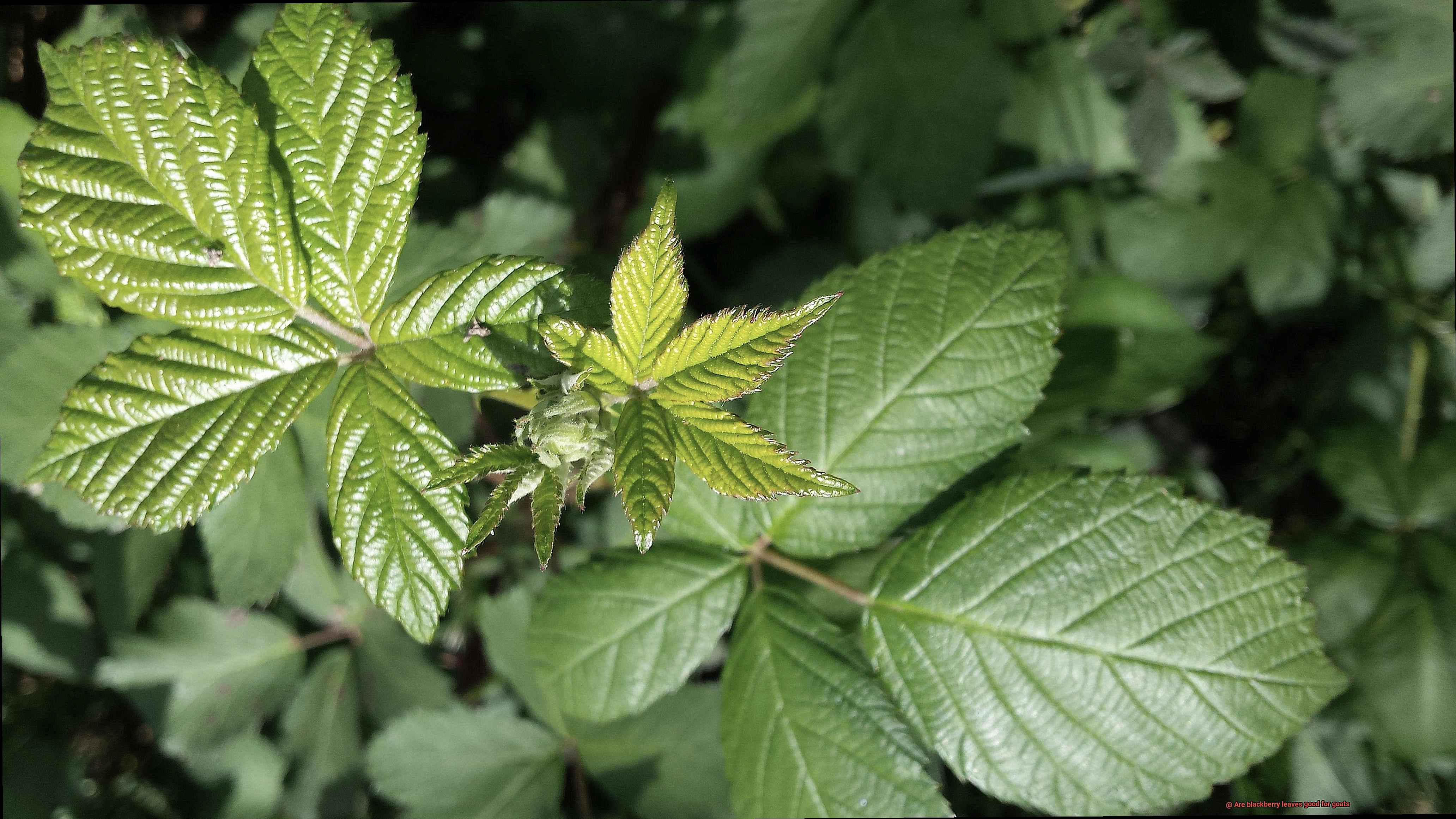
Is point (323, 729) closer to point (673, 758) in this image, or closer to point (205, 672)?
point (205, 672)

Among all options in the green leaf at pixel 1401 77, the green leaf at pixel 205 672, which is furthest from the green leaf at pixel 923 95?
the green leaf at pixel 205 672

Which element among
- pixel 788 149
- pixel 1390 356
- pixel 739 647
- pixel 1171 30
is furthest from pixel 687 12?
pixel 1390 356

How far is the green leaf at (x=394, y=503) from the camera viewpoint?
1.22m

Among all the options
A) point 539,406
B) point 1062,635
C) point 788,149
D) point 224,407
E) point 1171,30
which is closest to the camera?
point 539,406

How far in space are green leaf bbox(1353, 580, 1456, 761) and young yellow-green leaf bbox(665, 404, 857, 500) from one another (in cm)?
199

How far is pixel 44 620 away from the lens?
7.57 ft

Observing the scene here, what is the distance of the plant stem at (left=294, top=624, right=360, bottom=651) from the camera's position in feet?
8.29

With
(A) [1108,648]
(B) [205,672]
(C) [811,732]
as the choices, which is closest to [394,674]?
(B) [205,672]

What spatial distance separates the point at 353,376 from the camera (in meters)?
1.31

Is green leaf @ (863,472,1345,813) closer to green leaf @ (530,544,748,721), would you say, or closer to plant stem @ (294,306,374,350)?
green leaf @ (530,544,748,721)

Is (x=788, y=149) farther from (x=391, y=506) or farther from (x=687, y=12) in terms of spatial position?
(x=391, y=506)

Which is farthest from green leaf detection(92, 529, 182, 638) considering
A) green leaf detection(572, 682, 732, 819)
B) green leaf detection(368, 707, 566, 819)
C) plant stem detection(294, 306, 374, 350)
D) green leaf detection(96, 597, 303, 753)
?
green leaf detection(572, 682, 732, 819)

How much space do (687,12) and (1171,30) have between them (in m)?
1.54

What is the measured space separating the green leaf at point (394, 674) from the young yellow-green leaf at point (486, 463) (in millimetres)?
1485
